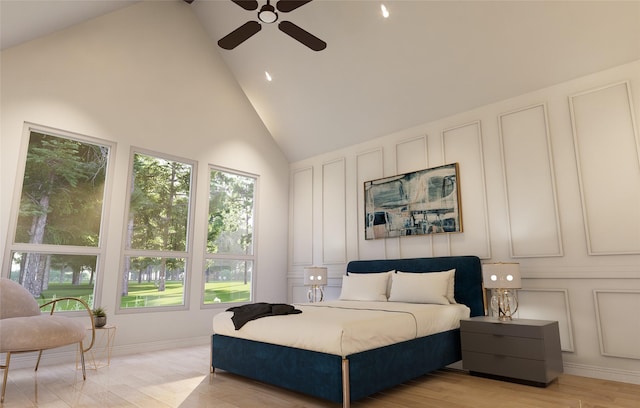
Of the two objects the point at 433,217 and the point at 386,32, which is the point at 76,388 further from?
the point at 386,32

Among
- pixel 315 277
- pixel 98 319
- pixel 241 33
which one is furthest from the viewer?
pixel 315 277

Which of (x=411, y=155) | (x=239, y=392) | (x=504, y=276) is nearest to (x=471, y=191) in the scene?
(x=411, y=155)

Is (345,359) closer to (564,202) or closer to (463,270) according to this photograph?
(463,270)

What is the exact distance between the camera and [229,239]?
6.18 metres

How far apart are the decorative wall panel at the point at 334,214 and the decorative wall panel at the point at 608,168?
125 inches

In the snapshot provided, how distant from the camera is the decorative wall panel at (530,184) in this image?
4.07m

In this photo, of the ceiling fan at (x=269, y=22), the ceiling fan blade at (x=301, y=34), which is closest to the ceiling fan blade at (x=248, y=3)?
the ceiling fan at (x=269, y=22)

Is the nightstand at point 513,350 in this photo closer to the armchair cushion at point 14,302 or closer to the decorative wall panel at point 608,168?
the decorative wall panel at point 608,168

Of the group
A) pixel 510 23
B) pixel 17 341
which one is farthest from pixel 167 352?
pixel 510 23

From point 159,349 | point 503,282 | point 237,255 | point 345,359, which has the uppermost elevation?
point 237,255

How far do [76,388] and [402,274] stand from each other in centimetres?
334

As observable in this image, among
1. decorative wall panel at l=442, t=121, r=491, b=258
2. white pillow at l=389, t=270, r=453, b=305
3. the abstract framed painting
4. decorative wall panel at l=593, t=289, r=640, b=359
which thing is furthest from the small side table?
decorative wall panel at l=593, t=289, r=640, b=359

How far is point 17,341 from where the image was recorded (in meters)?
3.02

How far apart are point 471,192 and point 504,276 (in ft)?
4.17
